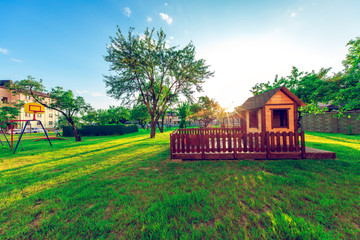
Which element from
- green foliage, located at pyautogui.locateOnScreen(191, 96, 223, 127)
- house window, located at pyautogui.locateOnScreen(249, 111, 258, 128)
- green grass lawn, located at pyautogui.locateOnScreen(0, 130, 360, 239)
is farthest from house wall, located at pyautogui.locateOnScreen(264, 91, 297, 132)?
green foliage, located at pyautogui.locateOnScreen(191, 96, 223, 127)

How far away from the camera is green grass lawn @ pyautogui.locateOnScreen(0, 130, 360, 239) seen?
1.96 metres

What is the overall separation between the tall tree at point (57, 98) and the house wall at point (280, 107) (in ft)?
64.3

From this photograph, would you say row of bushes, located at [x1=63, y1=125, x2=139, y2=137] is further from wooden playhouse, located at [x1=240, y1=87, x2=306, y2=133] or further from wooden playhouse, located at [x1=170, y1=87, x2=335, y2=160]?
wooden playhouse, located at [x1=240, y1=87, x2=306, y2=133]

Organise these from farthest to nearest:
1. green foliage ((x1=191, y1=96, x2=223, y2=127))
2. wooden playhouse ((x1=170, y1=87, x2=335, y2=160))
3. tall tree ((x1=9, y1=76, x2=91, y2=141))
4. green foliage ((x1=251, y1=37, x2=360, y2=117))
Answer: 1. green foliage ((x1=191, y1=96, x2=223, y2=127))
2. tall tree ((x1=9, y1=76, x2=91, y2=141))
3. green foliage ((x1=251, y1=37, x2=360, y2=117))
4. wooden playhouse ((x1=170, y1=87, x2=335, y2=160))

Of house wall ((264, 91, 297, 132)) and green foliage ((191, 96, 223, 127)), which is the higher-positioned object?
green foliage ((191, 96, 223, 127))

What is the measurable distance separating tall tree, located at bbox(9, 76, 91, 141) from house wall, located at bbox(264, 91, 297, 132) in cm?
1961

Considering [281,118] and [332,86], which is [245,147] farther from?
[332,86]

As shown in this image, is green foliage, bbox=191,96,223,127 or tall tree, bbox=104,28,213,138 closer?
tall tree, bbox=104,28,213,138

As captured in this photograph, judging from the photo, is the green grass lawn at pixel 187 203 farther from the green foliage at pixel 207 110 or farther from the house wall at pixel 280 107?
the green foliage at pixel 207 110

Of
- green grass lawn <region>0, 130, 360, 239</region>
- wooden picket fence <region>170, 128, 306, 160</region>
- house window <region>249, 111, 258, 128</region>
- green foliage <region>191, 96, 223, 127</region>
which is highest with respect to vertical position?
green foliage <region>191, 96, 223, 127</region>

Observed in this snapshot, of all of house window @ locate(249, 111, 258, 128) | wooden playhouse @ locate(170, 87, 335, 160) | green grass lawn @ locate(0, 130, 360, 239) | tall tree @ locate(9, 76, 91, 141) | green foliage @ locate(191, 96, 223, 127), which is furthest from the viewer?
green foliage @ locate(191, 96, 223, 127)

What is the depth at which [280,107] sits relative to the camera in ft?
23.3

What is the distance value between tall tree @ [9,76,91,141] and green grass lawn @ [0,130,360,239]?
510 inches

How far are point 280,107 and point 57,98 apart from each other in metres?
21.2
